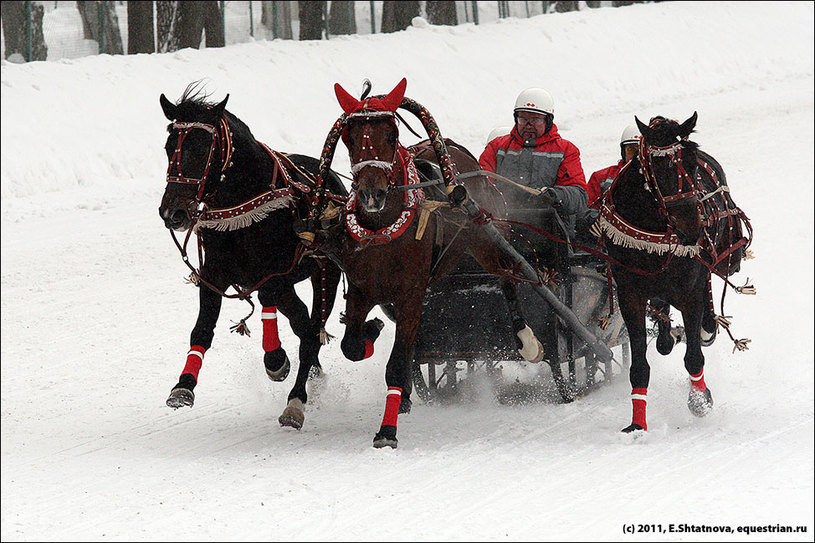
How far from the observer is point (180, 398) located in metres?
6.56

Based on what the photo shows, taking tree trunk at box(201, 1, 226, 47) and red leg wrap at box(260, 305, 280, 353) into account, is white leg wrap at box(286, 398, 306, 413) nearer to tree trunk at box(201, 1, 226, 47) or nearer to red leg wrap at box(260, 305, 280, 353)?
red leg wrap at box(260, 305, 280, 353)

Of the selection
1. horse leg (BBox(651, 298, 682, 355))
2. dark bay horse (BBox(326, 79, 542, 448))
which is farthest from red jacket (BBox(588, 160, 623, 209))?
dark bay horse (BBox(326, 79, 542, 448))

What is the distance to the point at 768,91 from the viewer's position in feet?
67.6

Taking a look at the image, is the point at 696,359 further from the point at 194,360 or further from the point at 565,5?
the point at 565,5

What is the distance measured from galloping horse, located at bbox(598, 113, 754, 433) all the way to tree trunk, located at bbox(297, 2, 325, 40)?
15183mm

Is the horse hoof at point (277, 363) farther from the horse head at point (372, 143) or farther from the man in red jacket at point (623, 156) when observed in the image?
the man in red jacket at point (623, 156)

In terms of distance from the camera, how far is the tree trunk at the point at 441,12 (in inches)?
941

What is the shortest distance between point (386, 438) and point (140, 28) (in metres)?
14.5

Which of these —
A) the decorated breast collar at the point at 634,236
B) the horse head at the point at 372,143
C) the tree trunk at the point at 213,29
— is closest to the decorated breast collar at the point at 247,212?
the horse head at the point at 372,143

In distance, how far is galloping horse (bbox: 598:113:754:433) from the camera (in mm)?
6609

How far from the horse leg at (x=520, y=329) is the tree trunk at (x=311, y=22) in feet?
48.6

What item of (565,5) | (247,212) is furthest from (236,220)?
(565,5)

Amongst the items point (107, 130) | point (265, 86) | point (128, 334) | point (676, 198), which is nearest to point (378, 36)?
point (265, 86)

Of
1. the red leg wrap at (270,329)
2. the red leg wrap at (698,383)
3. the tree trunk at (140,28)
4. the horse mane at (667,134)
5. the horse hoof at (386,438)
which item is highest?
the tree trunk at (140,28)
